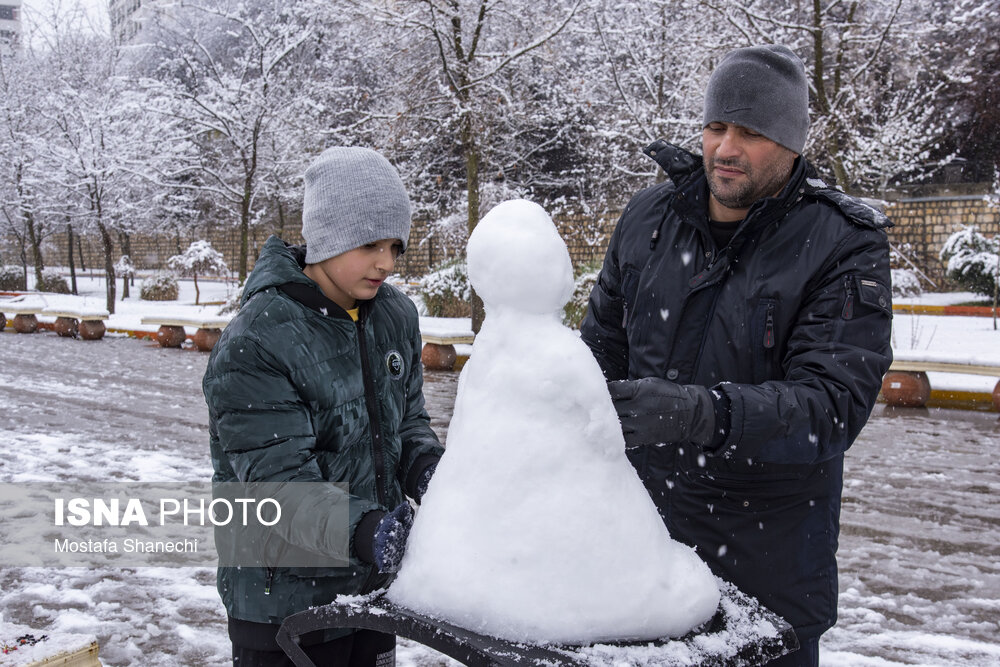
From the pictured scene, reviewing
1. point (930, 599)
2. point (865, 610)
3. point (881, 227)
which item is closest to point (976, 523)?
point (930, 599)

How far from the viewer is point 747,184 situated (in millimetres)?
1862

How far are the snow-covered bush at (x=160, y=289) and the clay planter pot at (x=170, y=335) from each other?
10.6 m

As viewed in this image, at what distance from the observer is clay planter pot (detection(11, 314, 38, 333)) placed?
680 inches

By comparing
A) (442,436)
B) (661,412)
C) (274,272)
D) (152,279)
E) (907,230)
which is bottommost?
(442,436)

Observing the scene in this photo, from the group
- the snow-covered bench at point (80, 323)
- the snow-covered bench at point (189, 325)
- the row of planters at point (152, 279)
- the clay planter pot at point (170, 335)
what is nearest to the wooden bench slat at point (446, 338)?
the snow-covered bench at point (189, 325)

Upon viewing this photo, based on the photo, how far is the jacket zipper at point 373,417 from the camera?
1988 millimetres

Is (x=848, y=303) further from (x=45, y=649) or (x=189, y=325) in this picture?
(x=189, y=325)

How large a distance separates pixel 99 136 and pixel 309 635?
22.2 metres

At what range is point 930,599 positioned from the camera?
3.95 m

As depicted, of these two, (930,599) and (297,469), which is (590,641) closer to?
(297,469)

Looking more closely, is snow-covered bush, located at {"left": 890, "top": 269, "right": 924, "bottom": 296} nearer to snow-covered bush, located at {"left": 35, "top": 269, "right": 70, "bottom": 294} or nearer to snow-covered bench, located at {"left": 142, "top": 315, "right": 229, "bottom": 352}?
snow-covered bench, located at {"left": 142, "top": 315, "right": 229, "bottom": 352}

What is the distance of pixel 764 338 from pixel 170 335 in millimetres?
14446

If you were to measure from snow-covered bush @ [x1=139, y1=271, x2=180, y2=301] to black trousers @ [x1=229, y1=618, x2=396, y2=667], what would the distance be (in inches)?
965

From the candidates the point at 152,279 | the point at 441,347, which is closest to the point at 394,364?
the point at 441,347
